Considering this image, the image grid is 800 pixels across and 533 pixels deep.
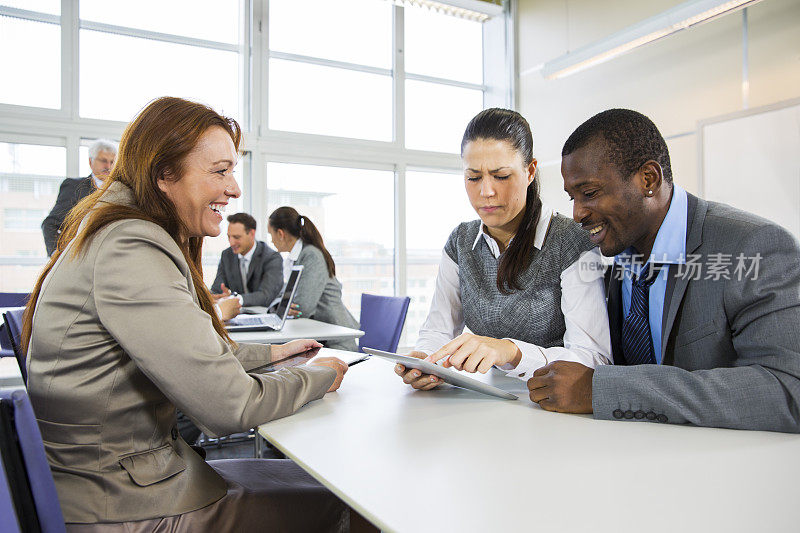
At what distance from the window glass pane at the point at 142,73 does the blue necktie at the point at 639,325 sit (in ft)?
15.4

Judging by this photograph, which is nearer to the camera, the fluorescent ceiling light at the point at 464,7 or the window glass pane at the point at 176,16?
the window glass pane at the point at 176,16

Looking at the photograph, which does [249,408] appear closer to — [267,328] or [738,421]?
[738,421]

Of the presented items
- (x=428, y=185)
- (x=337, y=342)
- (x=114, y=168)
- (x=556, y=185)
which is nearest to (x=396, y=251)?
(x=428, y=185)

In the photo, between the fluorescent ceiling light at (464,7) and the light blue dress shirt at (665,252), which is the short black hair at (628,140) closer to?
the light blue dress shirt at (665,252)

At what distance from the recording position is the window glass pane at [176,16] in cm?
497

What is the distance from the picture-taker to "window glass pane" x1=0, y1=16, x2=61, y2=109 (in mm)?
4656

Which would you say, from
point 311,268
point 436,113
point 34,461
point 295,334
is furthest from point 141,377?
point 436,113

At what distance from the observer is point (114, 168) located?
120 cm

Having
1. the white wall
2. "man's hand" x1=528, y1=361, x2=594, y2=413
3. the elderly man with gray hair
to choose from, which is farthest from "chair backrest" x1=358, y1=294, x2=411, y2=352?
the white wall

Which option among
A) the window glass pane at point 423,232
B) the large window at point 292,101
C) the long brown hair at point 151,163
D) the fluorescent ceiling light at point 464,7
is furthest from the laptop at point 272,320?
the fluorescent ceiling light at point 464,7

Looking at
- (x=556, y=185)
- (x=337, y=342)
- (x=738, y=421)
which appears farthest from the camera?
(x=556, y=185)

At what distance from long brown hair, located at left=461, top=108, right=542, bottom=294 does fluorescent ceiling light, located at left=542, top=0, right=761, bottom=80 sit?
119 inches

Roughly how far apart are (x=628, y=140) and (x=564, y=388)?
2.01ft

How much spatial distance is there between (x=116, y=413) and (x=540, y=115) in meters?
6.14
